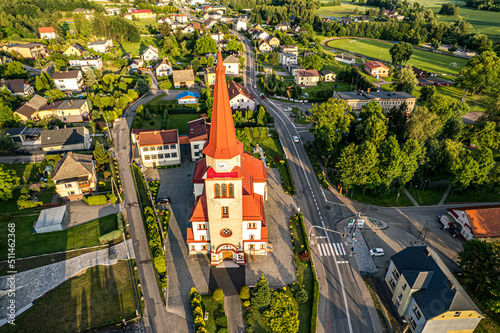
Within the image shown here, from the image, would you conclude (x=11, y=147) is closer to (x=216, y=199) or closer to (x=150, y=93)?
(x=150, y=93)

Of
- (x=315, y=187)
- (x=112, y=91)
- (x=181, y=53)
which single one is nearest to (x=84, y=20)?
(x=181, y=53)

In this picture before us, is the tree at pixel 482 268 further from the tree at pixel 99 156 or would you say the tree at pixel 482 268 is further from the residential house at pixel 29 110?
the residential house at pixel 29 110

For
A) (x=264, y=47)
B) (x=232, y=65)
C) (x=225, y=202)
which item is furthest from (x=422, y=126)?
(x=264, y=47)

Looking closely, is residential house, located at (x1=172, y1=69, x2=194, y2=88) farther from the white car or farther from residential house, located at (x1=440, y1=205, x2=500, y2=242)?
residential house, located at (x1=440, y1=205, x2=500, y2=242)

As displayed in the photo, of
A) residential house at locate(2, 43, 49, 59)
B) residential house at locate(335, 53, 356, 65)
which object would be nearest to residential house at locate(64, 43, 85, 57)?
residential house at locate(2, 43, 49, 59)

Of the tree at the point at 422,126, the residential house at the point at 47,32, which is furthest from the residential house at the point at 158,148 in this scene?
the residential house at the point at 47,32
